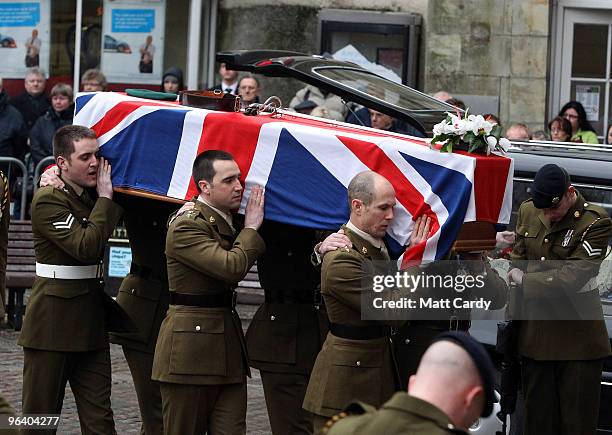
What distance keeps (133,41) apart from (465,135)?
874cm

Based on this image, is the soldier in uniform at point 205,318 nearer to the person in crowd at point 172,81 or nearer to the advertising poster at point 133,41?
the person in crowd at point 172,81

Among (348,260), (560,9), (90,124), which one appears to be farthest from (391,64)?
(348,260)

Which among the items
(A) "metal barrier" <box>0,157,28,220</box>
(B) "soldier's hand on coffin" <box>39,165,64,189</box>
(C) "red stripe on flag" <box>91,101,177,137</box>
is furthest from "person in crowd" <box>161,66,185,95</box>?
(B) "soldier's hand on coffin" <box>39,165,64,189</box>

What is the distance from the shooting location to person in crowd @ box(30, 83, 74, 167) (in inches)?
506

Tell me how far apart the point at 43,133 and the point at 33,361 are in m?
5.79

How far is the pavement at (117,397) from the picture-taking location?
872 centimetres

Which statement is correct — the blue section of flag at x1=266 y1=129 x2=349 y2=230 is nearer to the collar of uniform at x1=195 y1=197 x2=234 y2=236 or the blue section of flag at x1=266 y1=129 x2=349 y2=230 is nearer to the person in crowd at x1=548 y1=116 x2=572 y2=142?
the collar of uniform at x1=195 y1=197 x2=234 y2=236

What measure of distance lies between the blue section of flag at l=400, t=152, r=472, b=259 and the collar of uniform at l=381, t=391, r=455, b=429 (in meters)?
2.68

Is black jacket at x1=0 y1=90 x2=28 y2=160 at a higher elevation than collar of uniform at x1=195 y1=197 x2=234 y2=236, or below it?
higher

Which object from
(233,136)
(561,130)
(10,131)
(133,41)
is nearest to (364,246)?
(233,136)

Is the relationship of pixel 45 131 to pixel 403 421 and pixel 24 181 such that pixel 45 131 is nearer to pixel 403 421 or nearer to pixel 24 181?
pixel 24 181

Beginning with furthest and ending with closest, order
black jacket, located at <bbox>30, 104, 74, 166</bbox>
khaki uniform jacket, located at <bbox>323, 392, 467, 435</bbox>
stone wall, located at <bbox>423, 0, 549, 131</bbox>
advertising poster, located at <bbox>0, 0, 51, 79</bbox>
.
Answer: advertising poster, located at <bbox>0, 0, 51, 79</bbox>, stone wall, located at <bbox>423, 0, 549, 131</bbox>, black jacket, located at <bbox>30, 104, 74, 166</bbox>, khaki uniform jacket, located at <bbox>323, 392, 467, 435</bbox>

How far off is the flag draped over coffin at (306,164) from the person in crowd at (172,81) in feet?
20.1

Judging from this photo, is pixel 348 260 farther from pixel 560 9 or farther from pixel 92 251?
pixel 560 9
